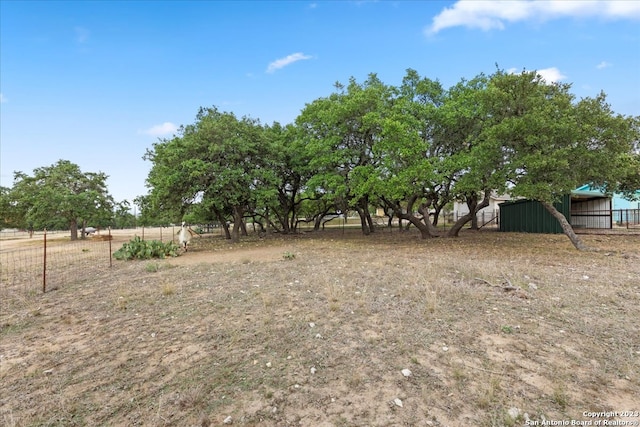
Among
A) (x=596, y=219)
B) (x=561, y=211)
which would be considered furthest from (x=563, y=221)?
(x=596, y=219)

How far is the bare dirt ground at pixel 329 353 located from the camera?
2437 millimetres

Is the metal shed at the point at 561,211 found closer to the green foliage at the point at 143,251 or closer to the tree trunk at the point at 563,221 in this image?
the tree trunk at the point at 563,221

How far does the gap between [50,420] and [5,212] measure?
3116cm

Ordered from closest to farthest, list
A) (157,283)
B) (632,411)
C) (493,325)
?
(632,411), (493,325), (157,283)

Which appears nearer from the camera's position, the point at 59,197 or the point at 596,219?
the point at 596,219

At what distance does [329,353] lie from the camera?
3.34 meters

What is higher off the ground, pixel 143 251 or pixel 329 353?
pixel 143 251

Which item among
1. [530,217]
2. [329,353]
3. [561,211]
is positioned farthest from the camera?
[530,217]

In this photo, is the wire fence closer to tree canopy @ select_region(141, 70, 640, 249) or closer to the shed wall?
the shed wall

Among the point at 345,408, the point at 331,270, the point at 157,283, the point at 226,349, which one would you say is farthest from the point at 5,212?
the point at 345,408

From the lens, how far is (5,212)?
24406 millimetres

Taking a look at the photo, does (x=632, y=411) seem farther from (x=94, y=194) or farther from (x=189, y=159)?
(x=94, y=194)

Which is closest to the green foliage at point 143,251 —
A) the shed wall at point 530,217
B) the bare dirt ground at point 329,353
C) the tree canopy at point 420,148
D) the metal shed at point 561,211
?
the tree canopy at point 420,148

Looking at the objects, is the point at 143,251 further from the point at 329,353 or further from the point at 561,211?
the point at 561,211
